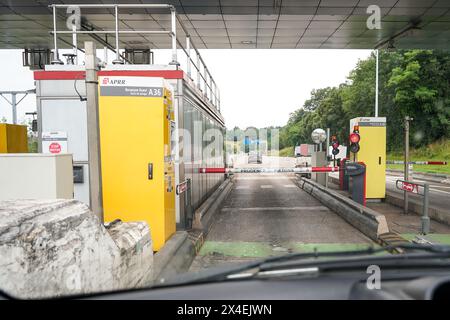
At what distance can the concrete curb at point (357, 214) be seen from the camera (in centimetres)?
614

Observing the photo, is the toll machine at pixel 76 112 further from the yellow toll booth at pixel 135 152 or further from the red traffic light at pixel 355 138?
the red traffic light at pixel 355 138

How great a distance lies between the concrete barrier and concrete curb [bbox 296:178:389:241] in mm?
4585

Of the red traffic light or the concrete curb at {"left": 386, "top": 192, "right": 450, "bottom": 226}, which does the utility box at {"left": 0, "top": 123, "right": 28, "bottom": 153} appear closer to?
the red traffic light

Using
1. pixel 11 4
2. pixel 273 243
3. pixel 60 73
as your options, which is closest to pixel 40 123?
pixel 60 73

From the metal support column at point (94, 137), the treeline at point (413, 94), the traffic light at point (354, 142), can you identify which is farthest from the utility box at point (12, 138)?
the treeline at point (413, 94)

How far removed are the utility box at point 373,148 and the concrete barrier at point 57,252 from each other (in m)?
8.48

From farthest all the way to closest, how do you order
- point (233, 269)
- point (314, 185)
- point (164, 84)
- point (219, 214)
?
point (314, 185)
point (219, 214)
point (164, 84)
point (233, 269)

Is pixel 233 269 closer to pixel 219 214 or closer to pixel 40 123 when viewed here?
pixel 40 123

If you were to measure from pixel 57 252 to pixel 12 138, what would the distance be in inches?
186

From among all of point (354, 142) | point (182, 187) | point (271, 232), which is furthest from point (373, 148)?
point (182, 187)

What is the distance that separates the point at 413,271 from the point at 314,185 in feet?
36.7

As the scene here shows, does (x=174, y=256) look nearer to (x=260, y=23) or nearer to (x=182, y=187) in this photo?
(x=182, y=187)

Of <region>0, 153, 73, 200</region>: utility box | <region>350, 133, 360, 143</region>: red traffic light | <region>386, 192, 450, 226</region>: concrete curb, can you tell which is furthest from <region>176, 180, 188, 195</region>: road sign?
<region>386, 192, 450, 226</region>: concrete curb
